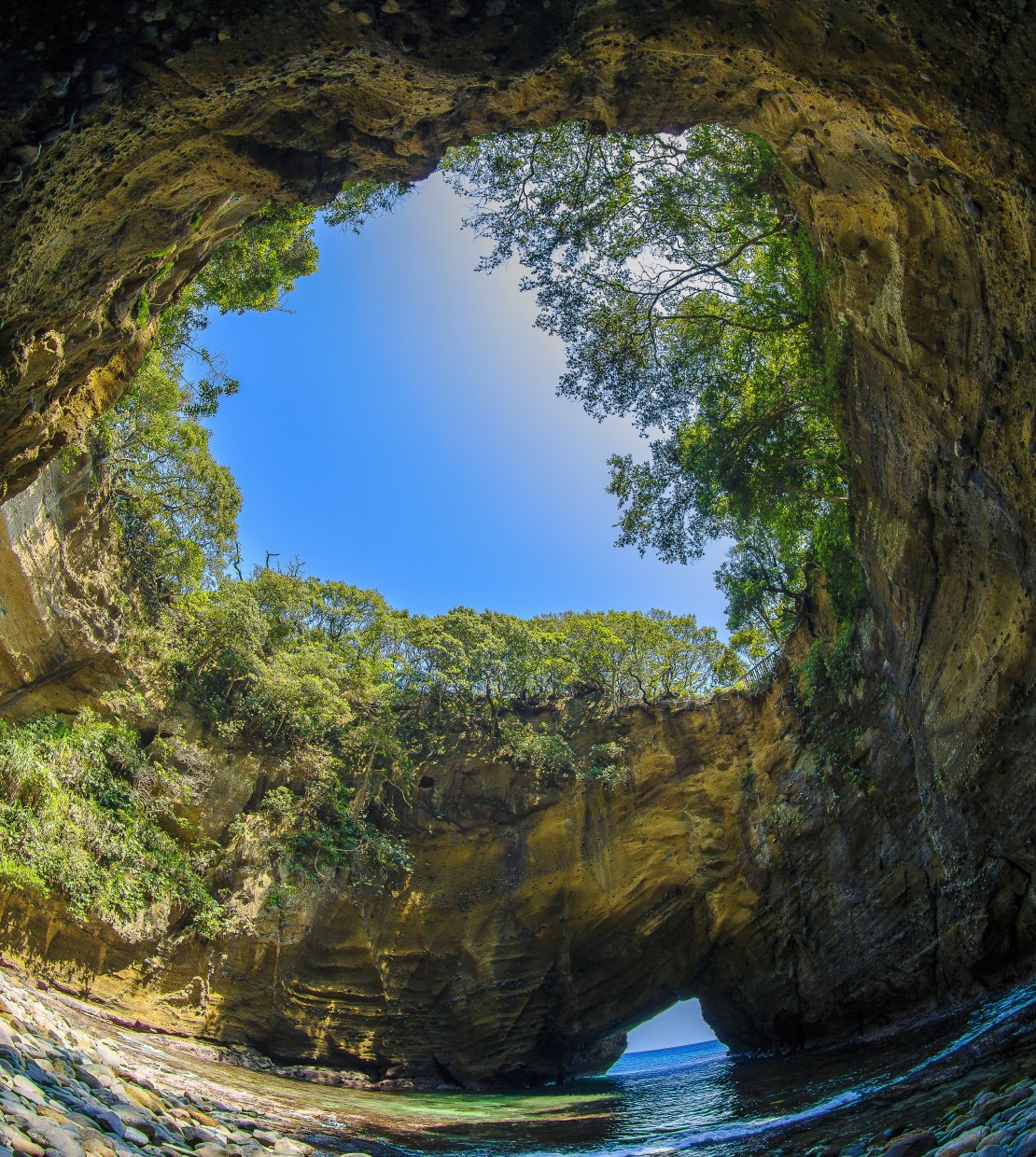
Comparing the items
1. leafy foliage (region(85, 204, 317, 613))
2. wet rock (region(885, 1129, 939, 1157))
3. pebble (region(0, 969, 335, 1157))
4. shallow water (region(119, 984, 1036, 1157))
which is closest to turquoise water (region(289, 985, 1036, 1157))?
shallow water (region(119, 984, 1036, 1157))

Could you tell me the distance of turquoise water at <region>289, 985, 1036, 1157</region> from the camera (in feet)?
18.8

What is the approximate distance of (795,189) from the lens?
8414 mm

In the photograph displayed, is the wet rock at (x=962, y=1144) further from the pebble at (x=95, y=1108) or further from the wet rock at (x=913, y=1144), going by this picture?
the pebble at (x=95, y=1108)

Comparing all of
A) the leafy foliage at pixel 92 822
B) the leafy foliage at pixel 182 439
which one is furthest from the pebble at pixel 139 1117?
the leafy foliage at pixel 182 439

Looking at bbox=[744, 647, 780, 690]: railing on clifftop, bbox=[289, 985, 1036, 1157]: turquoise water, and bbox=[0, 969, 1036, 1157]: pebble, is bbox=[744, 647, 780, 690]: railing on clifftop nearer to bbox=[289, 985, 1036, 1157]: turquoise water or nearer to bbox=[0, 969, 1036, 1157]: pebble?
bbox=[289, 985, 1036, 1157]: turquoise water

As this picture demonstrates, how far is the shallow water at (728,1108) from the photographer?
5660 mm

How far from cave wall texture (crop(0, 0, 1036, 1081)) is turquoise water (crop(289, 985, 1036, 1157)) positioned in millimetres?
1931

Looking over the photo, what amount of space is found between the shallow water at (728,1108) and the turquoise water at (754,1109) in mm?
26

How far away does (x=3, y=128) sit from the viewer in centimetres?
347

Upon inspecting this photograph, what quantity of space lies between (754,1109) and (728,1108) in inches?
43.5

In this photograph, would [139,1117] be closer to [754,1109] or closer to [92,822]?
[754,1109]

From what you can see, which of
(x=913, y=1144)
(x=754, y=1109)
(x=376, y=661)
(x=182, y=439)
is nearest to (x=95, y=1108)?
(x=913, y=1144)

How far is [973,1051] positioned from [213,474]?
1870 centimetres

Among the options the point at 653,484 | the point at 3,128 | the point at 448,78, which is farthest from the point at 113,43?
the point at 653,484
